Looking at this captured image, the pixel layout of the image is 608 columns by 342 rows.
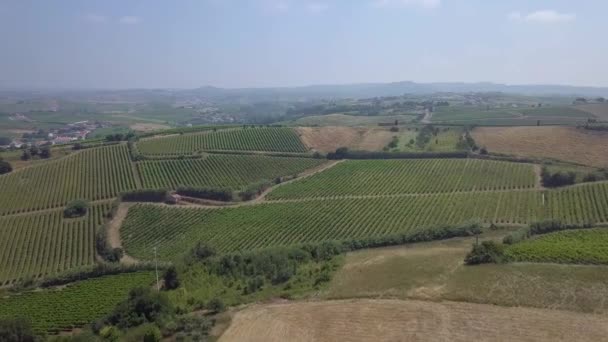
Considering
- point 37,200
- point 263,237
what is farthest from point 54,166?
point 263,237

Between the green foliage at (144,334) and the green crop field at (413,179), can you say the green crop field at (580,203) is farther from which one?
the green foliage at (144,334)

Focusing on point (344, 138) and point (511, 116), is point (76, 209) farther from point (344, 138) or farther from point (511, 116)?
point (511, 116)

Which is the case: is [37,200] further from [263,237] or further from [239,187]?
[263,237]

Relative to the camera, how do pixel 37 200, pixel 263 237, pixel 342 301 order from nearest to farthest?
pixel 342 301, pixel 263 237, pixel 37 200

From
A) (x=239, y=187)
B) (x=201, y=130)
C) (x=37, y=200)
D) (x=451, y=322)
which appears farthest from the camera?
(x=201, y=130)

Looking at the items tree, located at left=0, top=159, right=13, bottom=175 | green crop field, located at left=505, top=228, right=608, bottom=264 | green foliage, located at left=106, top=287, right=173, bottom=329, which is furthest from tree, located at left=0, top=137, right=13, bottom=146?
green crop field, located at left=505, top=228, right=608, bottom=264

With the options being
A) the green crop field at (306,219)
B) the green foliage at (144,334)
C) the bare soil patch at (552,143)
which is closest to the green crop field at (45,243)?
the green crop field at (306,219)

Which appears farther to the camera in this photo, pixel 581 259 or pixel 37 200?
pixel 37 200
